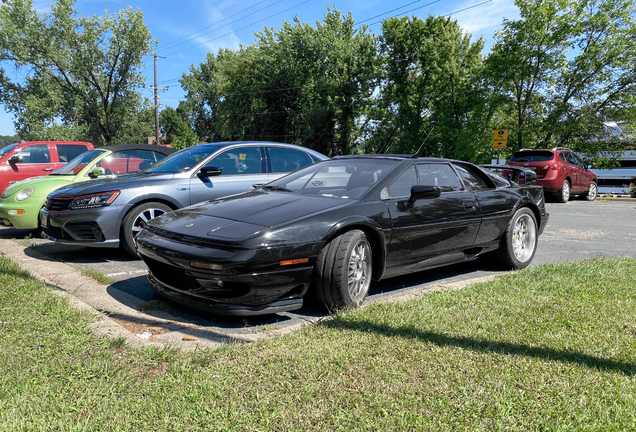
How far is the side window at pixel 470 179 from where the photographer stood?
5.27 metres

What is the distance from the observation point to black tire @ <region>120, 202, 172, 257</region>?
18.8 feet

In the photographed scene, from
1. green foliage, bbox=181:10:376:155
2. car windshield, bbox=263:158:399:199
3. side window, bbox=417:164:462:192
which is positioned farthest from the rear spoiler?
green foliage, bbox=181:10:376:155

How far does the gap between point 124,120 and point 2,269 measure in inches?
1523

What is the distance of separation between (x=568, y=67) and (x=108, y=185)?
68.2 feet

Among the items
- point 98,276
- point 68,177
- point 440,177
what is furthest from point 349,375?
point 68,177

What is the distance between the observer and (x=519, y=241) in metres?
5.75

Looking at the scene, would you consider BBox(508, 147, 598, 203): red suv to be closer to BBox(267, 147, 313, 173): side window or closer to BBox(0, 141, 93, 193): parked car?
BBox(267, 147, 313, 173): side window

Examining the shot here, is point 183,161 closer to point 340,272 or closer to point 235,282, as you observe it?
point 235,282

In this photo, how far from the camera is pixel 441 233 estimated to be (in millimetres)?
4688

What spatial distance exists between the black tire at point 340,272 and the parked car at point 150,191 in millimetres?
2608

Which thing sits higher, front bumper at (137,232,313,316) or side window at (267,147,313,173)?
side window at (267,147,313,173)

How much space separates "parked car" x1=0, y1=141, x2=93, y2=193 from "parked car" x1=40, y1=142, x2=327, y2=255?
5331mm

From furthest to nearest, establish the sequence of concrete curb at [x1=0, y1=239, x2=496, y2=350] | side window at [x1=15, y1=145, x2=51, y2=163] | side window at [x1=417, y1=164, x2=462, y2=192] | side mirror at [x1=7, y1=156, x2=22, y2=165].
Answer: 1. side window at [x1=15, y1=145, x2=51, y2=163]
2. side mirror at [x1=7, y1=156, x2=22, y2=165]
3. side window at [x1=417, y1=164, x2=462, y2=192]
4. concrete curb at [x1=0, y1=239, x2=496, y2=350]

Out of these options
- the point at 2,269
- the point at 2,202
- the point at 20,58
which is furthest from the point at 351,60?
the point at 2,269
